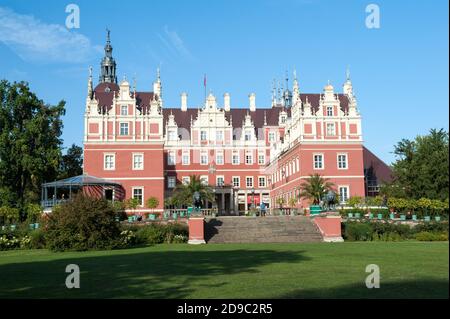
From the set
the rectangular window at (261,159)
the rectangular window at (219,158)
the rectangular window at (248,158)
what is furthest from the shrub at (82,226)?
the rectangular window at (261,159)

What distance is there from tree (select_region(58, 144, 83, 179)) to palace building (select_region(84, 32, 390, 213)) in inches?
283

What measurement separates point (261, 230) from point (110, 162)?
20.4 meters

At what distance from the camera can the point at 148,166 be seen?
4872 cm

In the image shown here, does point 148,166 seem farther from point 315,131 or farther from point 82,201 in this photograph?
point 82,201

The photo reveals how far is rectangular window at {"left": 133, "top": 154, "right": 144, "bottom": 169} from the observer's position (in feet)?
160

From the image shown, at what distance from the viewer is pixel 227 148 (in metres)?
61.0

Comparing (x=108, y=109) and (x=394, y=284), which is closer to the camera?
(x=394, y=284)

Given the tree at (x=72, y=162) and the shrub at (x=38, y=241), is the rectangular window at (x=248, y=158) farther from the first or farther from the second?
the shrub at (x=38, y=241)

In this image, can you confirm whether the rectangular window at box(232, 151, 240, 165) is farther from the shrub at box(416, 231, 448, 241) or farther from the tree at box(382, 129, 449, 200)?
the shrub at box(416, 231, 448, 241)

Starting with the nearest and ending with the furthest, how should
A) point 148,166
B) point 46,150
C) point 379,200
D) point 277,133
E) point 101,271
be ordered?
1. point 101,271
2. point 379,200
3. point 46,150
4. point 148,166
5. point 277,133

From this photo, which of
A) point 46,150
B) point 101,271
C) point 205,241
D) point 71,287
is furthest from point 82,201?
point 46,150

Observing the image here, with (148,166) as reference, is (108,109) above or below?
above

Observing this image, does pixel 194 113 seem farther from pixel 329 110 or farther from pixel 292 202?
pixel 292 202

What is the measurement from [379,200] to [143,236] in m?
21.0
